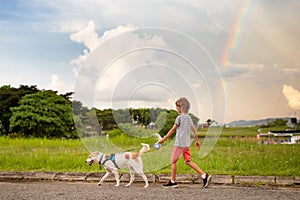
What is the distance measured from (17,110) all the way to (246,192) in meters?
22.8

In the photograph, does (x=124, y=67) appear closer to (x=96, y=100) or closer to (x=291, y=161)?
(x=96, y=100)

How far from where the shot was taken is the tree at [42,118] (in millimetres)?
25531

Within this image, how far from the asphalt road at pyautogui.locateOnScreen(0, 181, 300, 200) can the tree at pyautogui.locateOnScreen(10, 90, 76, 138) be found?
1876 centimetres

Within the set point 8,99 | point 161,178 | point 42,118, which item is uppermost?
point 8,99

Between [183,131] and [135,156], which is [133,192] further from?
[183,131]

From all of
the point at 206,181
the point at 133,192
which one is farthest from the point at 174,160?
the point at 133,192

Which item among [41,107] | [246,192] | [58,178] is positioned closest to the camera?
[246,192]

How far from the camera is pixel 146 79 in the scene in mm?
8047

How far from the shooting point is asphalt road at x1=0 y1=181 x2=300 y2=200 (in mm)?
5941

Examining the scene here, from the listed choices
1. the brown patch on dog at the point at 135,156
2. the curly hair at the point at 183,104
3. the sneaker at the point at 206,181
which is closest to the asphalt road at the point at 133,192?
the sneaker at the point at 206,181

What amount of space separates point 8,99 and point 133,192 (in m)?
26.9

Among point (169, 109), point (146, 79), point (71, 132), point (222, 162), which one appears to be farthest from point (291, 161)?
point (71, 132)

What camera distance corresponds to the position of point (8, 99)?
31.4 metres

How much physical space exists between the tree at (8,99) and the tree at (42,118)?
2322mm
